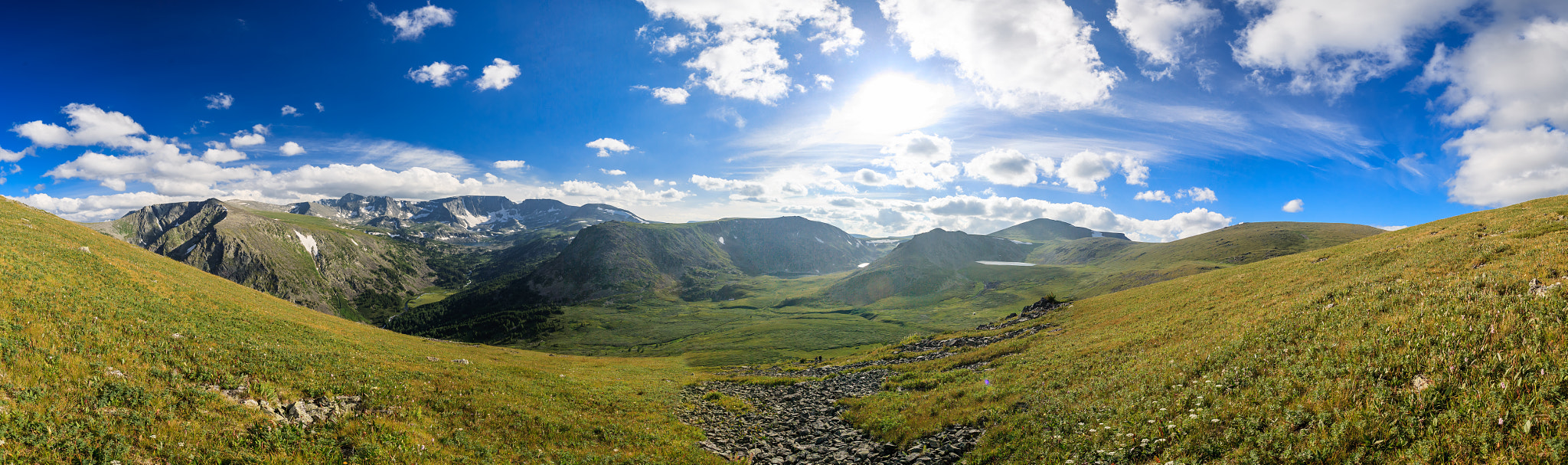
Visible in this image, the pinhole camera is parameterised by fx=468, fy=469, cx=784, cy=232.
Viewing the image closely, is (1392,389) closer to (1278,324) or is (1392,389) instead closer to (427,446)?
(1278,324)

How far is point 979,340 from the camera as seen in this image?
159ft

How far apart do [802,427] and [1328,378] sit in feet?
65.7

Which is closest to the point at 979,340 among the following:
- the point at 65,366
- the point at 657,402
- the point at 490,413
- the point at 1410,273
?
the point at 1410,273

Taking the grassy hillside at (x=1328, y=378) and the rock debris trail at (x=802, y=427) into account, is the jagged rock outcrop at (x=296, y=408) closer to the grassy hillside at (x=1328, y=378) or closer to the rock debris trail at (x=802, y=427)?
the rock debris trail at (x=802, y=427)

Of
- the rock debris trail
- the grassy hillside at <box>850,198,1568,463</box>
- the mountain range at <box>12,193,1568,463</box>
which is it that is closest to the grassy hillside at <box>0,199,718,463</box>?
the mountain range at <box>12,193,1568,463</box>

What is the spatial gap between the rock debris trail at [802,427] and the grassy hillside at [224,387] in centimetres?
262

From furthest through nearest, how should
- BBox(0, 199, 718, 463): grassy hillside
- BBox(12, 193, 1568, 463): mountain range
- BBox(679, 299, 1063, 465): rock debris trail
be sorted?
BBox(679, 299, 1063, 465): rock debris trail
BBox(0, 199, 718, 463): grassy hillside
BBox(12, 193, 1568, 463): mountain range

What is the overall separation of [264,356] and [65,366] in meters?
6.24

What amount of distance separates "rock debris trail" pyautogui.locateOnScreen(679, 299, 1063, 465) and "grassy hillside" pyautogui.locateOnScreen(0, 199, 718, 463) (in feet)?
8.61

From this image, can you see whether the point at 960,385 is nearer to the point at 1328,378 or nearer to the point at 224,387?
the point at 1328,378

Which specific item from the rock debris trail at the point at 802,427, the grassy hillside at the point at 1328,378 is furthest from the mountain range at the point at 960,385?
the rock debris trail at the point at 802,427

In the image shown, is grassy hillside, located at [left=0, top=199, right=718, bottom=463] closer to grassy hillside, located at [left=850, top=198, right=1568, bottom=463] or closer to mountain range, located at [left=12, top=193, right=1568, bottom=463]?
mountain range, located at [left=12, top=193, right=1568, bottom=463]

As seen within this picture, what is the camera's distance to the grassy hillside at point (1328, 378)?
9133 millimetres

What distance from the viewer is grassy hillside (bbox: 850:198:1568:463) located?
30.0 feet
